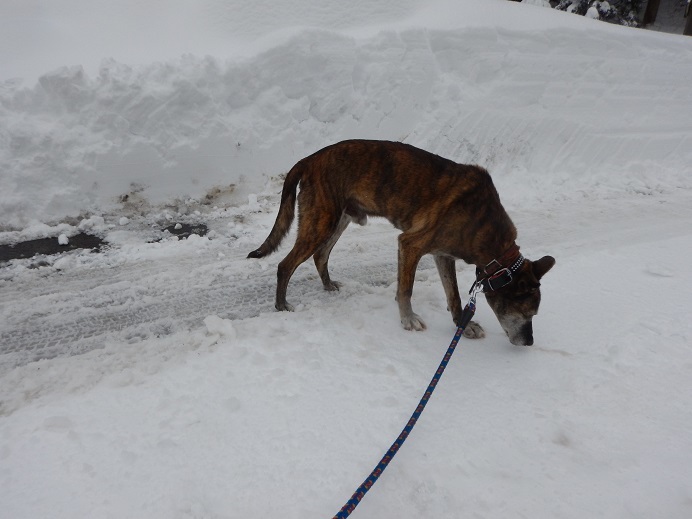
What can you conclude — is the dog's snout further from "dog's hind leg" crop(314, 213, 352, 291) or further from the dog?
"dog's hind leg" crop(314, 213, 352, 291)

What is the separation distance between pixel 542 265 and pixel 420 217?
0.98 meters

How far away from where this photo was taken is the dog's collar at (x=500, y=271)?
327cm

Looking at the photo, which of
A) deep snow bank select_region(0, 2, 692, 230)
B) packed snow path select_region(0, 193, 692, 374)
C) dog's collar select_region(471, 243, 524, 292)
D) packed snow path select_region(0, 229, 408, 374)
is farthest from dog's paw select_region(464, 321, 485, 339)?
deep snow bank select_region(0, 2, 692, 230)

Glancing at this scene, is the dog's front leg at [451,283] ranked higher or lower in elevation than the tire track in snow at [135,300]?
higher

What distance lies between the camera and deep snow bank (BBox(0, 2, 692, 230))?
208 inches

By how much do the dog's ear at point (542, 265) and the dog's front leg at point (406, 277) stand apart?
86 centimetres

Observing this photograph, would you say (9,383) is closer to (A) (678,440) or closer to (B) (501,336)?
(B) (501,336)

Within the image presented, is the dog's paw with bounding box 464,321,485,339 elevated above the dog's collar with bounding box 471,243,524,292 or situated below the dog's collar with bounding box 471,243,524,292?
below

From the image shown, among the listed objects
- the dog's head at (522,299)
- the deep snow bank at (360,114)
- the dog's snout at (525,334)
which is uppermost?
the deep snow bank at (360,114)

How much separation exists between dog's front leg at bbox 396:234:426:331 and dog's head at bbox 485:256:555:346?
64 cm

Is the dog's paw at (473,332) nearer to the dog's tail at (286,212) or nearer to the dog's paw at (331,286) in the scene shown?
the dog's paw at (331,286)

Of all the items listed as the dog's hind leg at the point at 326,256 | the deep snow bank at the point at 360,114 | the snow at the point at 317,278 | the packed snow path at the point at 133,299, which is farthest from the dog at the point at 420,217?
the deep snow bank at the point at 360,114

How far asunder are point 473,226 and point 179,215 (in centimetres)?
369

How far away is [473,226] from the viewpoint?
3438 millimetres
